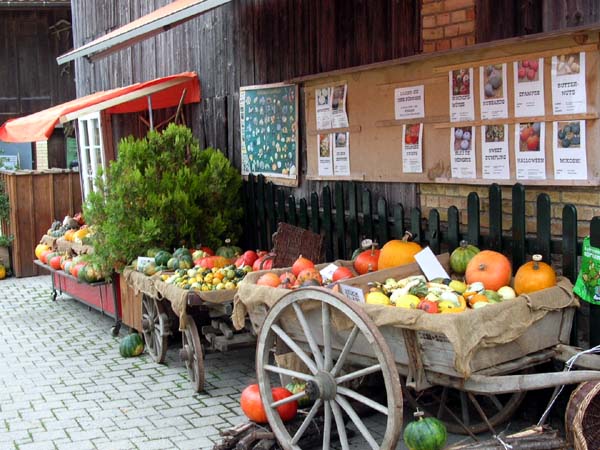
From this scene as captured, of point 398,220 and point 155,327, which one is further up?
point 398,220

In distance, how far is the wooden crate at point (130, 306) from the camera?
7.89m

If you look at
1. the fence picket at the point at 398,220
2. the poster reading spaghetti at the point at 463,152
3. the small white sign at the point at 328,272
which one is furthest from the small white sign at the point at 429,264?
the fence picket at the point at 398,220

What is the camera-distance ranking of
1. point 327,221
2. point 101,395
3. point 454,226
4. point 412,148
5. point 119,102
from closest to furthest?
point 454,226
point 412,148
point 101,395
point 327,221
point 119,102

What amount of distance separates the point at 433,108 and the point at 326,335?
2387mm

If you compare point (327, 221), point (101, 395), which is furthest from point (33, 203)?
point (327, 221)

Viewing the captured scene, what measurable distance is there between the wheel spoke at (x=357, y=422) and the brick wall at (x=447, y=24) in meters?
2.87

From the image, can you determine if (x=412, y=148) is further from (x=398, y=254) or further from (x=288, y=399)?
(x=288, y=399)

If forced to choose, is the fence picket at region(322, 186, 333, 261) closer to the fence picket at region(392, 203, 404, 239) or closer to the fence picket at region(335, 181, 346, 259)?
the fence picket at region(335, 181, 346, 259)

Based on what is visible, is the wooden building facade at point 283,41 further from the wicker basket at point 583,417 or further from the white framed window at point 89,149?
the wicker basket at point 583,417

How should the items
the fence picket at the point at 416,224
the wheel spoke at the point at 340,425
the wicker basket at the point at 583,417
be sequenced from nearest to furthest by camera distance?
the wicker basket at the point at 583,417
the wheel spoke at the point at 340,425
the fence picket at the point at 416,224

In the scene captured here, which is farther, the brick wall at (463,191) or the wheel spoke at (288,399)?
the brick wall at (463,191)

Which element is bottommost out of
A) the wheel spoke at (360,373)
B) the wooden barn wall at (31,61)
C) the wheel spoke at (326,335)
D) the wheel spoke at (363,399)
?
the wheel spoke at (363,399)

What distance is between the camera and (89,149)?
11.3 m

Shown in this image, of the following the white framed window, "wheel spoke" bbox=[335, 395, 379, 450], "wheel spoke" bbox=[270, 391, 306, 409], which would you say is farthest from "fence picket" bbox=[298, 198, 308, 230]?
the white framed window
